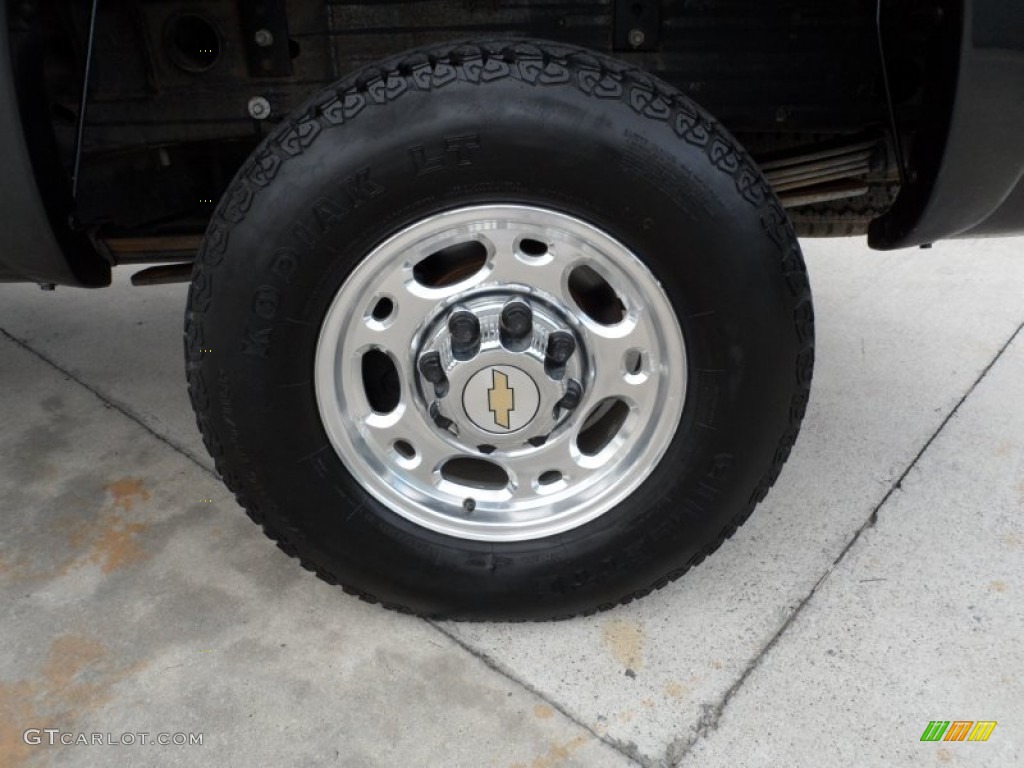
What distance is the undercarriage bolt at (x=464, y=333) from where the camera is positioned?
5.91 feet

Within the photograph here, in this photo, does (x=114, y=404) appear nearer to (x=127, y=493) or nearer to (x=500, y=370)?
(x=127, y=493)

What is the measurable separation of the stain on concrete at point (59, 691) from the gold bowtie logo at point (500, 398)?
0.97m

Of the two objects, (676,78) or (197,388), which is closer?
(197,388)

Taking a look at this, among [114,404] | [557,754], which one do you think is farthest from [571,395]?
[114,404]

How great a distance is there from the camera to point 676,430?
1.86 m

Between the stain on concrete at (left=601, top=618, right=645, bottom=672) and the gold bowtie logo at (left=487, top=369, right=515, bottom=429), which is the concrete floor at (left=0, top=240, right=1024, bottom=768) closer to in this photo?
the stain on concrete at (left=601, top=618, right=645, bottom=672)

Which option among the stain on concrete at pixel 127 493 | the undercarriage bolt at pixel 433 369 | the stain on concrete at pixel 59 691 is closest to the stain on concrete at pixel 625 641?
the undercarriage bolt at pixel 433 369

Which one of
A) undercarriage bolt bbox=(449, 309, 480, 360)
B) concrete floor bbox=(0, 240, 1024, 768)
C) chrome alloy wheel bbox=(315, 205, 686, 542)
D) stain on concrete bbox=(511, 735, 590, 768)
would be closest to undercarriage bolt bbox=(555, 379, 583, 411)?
chrome alloy wheel bbox=(315, 205, 686, 542)

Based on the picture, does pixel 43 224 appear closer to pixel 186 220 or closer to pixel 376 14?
pixel 186 220

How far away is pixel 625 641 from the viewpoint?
1993 mm

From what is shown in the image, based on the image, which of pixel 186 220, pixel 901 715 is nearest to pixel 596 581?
pixel 901 715

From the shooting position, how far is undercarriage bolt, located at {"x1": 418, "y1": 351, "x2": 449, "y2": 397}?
1.84m

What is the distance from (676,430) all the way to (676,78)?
0.81 metres

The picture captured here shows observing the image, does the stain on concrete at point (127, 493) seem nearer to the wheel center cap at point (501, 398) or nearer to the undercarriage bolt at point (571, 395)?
the wheel center cap at point (501, 398)
